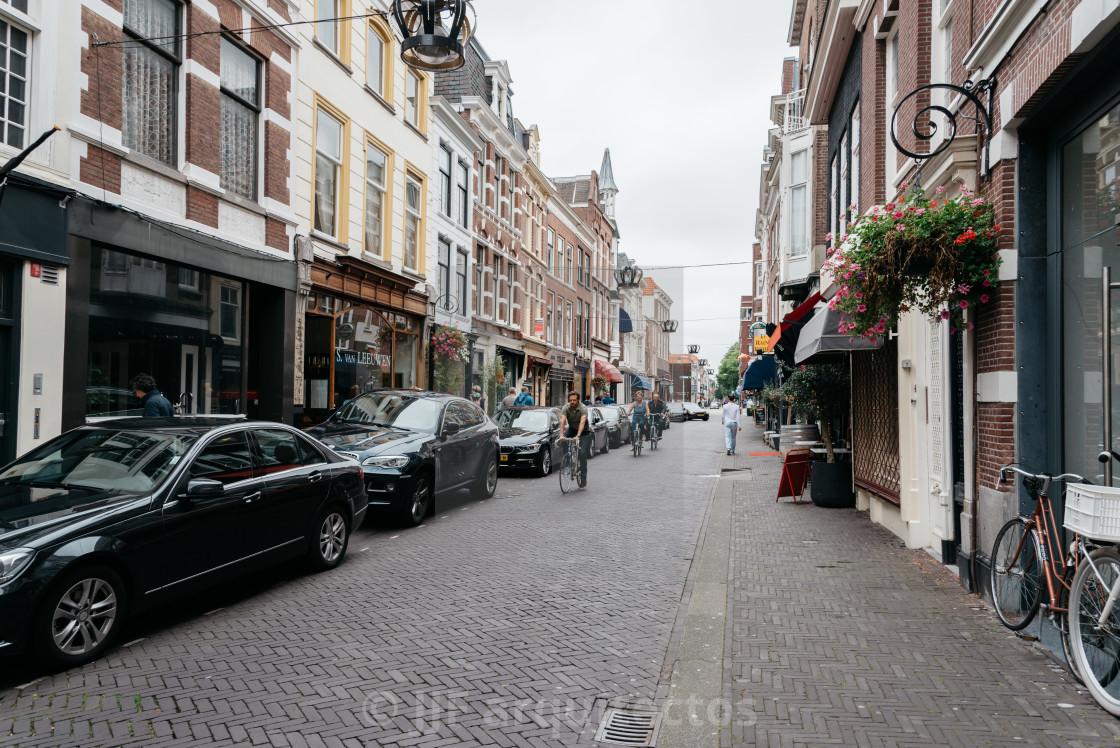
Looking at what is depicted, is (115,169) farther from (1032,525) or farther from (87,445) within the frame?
(1032,525)

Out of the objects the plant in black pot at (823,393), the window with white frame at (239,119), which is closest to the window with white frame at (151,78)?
the window with white frame at (239,119)

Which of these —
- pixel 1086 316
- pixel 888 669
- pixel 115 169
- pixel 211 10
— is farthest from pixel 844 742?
pixel 211 10

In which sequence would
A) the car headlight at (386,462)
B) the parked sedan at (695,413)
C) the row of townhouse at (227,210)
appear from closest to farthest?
the car headlight at (386,462), the row of townhouse at (227,210), the parked sedan at (695,413)

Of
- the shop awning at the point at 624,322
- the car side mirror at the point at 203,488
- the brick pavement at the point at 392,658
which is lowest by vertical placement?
the brick pavement at the point at 392,658

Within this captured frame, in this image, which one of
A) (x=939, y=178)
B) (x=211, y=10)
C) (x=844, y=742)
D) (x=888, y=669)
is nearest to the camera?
(x=844, y=742)

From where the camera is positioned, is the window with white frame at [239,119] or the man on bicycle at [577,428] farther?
the man on bicycle at [577,428]

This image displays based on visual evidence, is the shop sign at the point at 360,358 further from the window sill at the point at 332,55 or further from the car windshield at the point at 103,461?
the car windshield at the point at 103,461

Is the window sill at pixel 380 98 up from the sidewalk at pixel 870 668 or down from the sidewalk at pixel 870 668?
up

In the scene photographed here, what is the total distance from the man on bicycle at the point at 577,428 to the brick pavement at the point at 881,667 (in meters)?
5.68

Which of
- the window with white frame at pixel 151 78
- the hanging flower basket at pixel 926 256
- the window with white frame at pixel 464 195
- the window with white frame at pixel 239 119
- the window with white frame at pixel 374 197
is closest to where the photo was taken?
the hanging flower basket at pixel 926 256

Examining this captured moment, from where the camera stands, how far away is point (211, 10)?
12086mm

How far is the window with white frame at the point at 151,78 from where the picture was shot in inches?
419

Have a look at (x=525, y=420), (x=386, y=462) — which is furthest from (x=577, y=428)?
(x=386, y=462)

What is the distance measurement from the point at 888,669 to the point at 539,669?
2.01 metres
